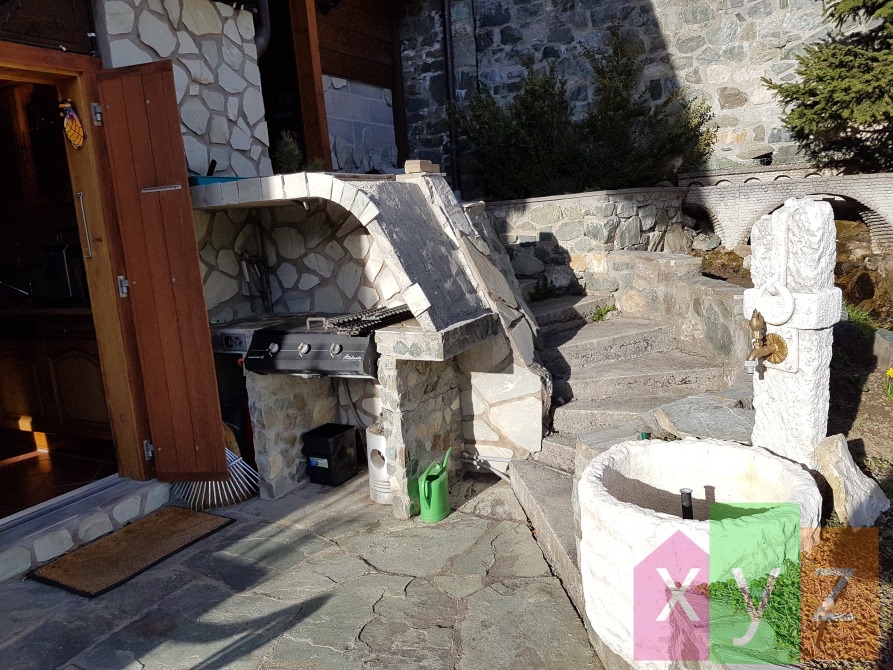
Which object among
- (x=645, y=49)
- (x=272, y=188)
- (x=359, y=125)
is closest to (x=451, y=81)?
(x=359, y=125)

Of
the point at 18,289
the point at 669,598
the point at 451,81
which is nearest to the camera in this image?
the point at 669,598

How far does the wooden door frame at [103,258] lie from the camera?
466 cm

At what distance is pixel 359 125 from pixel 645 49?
12.6 ft

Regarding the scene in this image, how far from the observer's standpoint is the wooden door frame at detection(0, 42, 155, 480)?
4.66 meters

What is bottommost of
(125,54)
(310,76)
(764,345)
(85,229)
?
(764,345)

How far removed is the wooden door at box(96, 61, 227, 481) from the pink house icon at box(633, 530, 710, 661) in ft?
11.2

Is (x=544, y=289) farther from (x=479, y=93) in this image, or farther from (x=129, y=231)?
(x=129, y=231)

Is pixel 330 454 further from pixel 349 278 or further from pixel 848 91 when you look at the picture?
pixel 848 91

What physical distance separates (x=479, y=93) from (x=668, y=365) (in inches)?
199

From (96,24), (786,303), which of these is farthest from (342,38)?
(786,303)

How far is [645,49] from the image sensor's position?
28.3ft

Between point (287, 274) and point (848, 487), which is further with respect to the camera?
point (287, 274)

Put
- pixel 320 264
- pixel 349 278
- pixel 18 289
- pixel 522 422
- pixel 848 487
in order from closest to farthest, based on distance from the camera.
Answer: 1. pixel 848 487
2. pixel 522 422
3. pixel 349 278
4. pixel 320 264
5. pixel 18 289

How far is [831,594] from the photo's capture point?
2.55 meters
